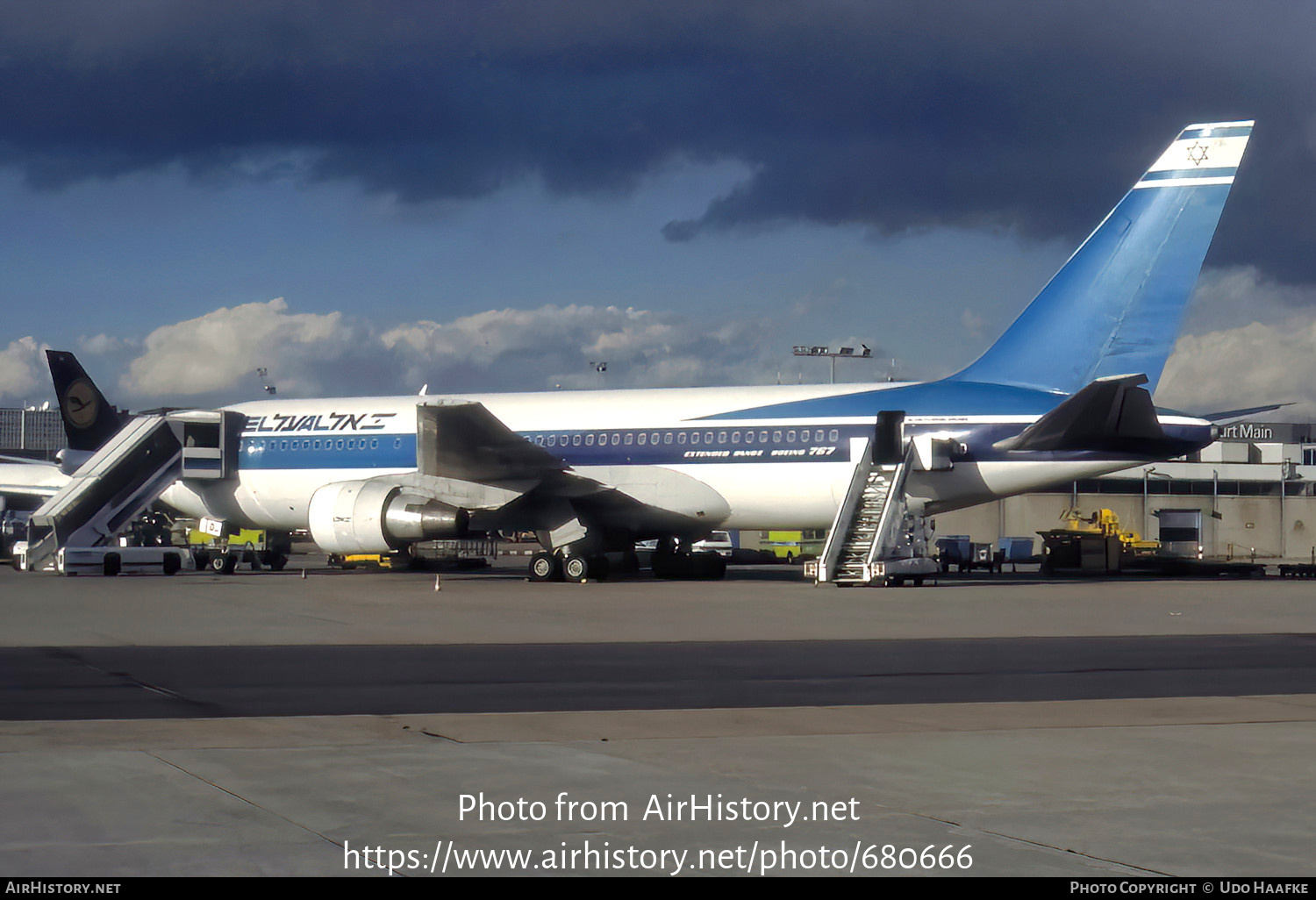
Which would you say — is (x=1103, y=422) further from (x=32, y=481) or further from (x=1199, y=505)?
(x=1199, y=505)

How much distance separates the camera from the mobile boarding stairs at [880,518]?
28.7m

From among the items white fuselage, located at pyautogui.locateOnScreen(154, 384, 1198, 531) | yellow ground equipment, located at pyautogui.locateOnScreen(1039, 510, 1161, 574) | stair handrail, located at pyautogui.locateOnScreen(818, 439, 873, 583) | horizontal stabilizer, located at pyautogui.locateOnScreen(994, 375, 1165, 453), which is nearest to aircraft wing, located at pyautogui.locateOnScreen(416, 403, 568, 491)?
white fuselage, located at pyautogui.locateOnScreen(154, 384, 1198, 531)

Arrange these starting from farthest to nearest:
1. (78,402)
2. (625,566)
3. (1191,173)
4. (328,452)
Answer: (78,402) → (625,566) → (328,452) → (1191,173)

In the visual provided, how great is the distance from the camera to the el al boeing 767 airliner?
28.2 metres

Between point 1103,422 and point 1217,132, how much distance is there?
6817 millimetres

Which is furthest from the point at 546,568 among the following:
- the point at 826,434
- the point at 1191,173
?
the point at 1191,173

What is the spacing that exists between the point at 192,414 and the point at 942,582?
2071cm

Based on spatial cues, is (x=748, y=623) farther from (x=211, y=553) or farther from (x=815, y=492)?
(x=211, y=553)

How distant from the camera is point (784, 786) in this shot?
6.83 m

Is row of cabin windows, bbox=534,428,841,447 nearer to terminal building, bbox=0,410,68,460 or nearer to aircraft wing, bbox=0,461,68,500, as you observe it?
aircraft wing, bbox=0,461,68,500

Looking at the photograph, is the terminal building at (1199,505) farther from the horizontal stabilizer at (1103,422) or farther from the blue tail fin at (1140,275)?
the horizontal stabilizer at (1103,422)

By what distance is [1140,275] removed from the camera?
93.9 ft

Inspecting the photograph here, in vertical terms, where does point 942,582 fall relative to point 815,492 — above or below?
below
